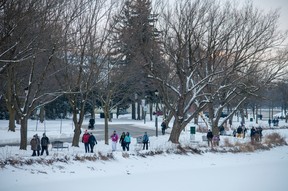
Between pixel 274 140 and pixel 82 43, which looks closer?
pixel 82 43

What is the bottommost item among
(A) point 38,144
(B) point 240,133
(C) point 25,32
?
(B) point 240,133

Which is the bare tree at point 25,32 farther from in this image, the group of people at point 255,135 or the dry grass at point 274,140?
the dry grass at point 274,140

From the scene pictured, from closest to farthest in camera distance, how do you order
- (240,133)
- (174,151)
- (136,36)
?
(174,151)
(136,36)
(240,133)

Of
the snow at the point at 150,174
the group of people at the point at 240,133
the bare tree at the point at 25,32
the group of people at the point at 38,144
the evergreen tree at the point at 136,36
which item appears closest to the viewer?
the snow at the point at 150,174

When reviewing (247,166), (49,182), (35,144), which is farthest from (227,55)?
(49,182)

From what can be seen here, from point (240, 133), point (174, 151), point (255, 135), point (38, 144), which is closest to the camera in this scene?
point (38, 144)

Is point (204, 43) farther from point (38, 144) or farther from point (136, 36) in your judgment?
point (38, 144)

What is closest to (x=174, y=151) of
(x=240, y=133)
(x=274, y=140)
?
(x=274, y=140)

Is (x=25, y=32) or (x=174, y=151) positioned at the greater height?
(x=25, y=32)

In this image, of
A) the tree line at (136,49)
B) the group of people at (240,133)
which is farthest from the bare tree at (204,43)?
the group of people at (240,133)

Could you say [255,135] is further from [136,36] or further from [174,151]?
[136,36]

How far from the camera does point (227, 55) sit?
2827 cm

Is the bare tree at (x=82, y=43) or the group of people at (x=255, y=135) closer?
the bare tree at (x=82, y=43)

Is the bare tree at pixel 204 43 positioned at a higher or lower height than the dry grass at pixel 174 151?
higher
